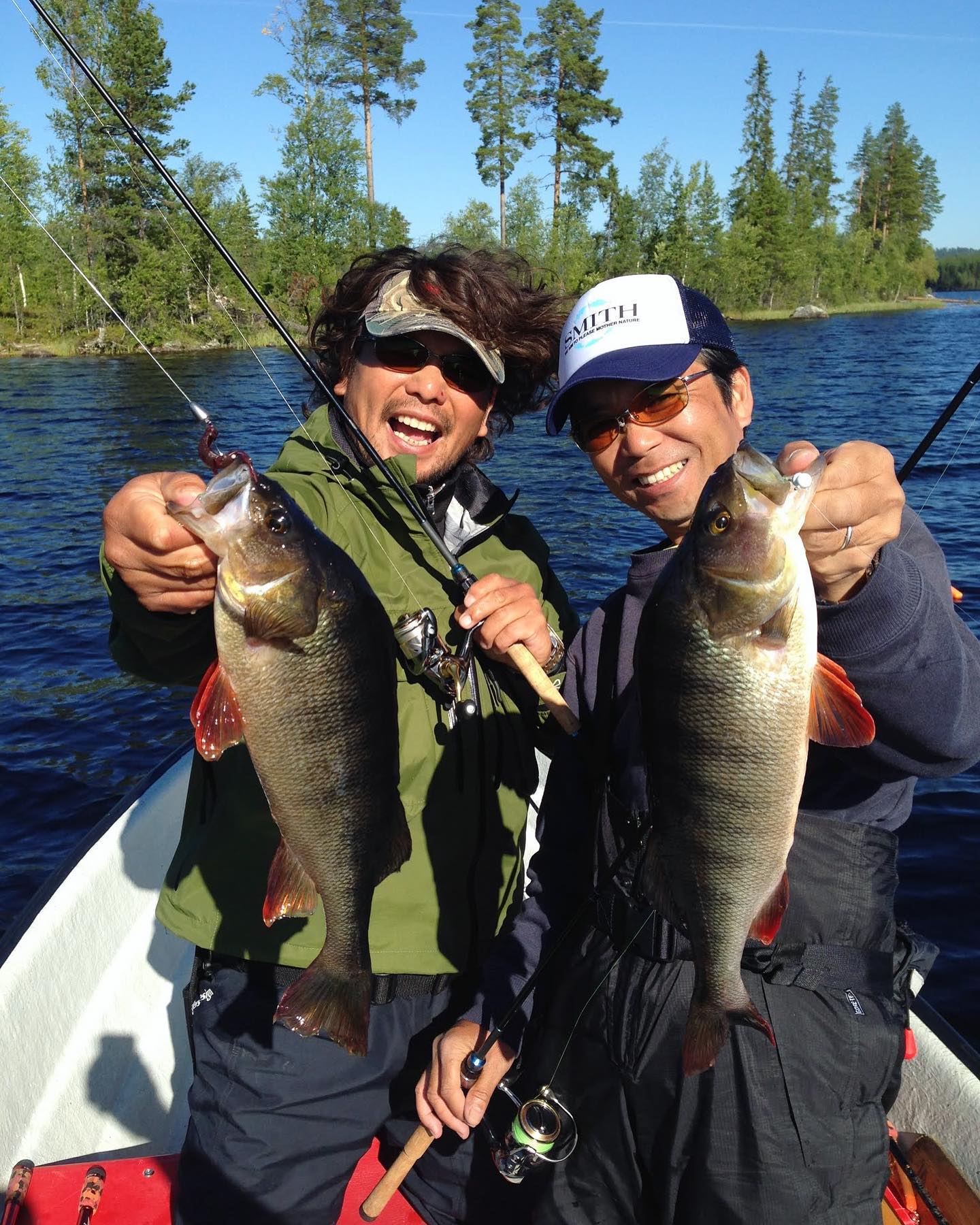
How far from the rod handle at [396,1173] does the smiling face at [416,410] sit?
83.0 inches

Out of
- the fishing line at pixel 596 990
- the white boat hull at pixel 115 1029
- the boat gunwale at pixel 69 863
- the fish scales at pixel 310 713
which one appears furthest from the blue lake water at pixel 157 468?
the fish scales at pixel 310 713

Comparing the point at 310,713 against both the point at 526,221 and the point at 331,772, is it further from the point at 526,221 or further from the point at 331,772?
the point at 526,221

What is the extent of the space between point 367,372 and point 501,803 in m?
1.59

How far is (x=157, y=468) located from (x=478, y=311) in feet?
54.1

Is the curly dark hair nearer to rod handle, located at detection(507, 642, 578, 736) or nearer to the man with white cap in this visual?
the man with white cap

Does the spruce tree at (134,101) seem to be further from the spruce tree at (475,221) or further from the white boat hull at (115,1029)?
the white boat hull at (115,1029)

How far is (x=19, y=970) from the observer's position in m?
3.53

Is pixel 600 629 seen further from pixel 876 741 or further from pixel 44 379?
pixel 44 379

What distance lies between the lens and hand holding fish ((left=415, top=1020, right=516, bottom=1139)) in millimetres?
2549

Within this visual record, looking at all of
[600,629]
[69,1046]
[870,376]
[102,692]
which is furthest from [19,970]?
[870,376]

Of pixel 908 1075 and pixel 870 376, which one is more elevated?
pixel 870 376

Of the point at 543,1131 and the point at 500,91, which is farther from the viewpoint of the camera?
the point at 500,91

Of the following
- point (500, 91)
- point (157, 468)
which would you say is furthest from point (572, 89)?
point (157, 468)

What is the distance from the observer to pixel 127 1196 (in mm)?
3084
